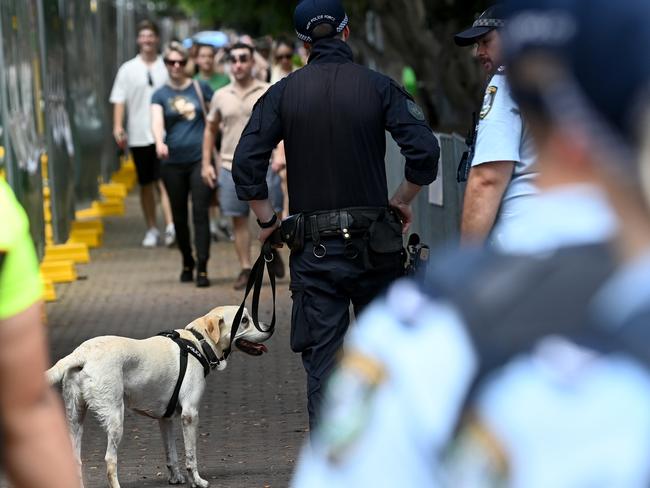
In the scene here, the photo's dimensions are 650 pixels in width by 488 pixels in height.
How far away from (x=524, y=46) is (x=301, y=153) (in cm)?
488

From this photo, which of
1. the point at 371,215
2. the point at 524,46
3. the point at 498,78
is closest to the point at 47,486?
the point at 524,46

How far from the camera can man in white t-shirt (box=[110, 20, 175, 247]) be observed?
16.8 meters

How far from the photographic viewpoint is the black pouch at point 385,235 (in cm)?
637

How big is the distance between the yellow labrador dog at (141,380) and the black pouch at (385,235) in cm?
122

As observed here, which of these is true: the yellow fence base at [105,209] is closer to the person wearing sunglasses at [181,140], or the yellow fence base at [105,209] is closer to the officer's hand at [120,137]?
the officer's hand at [120,137]

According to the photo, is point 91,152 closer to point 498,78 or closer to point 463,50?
point 463,50

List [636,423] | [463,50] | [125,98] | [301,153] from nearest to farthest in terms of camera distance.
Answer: [636,423] < [301,153] < [125,98] < [463,50]

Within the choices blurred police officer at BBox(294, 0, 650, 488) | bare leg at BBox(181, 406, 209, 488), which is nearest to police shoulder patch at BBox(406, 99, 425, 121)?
bare leg at BBox(181, 406, 209, 488)

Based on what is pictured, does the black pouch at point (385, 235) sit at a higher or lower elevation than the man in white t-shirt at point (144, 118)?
higher

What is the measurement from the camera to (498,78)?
566cm

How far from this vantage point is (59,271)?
14.8m

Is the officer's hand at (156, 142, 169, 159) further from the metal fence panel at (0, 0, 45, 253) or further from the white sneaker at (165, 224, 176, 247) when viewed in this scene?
the white sneaker at (165, 224, 176, 247)

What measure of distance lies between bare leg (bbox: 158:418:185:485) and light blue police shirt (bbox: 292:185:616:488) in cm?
556

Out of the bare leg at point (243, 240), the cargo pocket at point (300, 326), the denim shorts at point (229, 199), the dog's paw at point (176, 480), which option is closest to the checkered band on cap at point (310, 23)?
the cargo pocket at point (300, 326)
